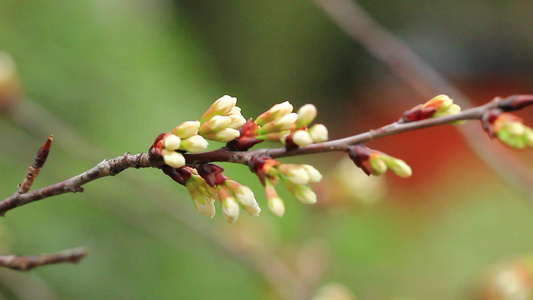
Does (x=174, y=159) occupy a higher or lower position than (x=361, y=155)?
lower

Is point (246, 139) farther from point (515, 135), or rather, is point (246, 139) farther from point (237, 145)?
point (515, 135)

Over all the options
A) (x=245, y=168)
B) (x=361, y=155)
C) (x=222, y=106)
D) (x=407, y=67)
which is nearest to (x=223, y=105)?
(x=222, y=106)

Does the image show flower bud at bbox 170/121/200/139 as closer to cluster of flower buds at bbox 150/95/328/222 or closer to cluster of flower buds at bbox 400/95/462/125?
cluster of flower buds at bbox 150/95/328/222

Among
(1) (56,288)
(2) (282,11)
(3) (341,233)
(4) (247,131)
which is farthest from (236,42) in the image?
(4) (247,131)

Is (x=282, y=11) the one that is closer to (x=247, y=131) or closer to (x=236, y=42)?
(x=236, y=42)

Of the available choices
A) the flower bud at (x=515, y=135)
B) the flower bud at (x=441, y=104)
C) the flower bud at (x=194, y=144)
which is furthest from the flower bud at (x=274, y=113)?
the flower bud at (x=515, y=135)

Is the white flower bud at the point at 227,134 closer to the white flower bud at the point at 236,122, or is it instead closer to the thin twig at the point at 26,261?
the white flower bud at the point at 236,122
